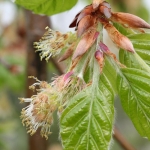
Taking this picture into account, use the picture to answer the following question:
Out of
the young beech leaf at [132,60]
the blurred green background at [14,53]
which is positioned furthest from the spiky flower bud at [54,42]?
the blurred green background at [14,53]

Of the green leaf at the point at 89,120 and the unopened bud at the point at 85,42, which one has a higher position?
the unopened bud at the point at 85,42

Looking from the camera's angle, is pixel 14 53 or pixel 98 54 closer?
pixel 98 54

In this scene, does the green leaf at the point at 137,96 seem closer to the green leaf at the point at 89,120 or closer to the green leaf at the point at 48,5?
the green leaf at the point at 89,120

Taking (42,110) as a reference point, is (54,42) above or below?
above

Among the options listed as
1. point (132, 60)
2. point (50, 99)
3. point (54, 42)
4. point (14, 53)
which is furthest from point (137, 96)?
point (14, 53)

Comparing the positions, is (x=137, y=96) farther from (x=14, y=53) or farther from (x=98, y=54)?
(x=14, y=53)

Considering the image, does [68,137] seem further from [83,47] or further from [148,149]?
[148,149]

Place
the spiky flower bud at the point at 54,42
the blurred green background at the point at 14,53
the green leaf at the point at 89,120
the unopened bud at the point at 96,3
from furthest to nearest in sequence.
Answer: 1. the blurred green background at the point at 14,53
2. the spiky flower bud at the point at 54,42
3. the unopened bud at the point at 96,3
4. the green leaf at the point at 89,120

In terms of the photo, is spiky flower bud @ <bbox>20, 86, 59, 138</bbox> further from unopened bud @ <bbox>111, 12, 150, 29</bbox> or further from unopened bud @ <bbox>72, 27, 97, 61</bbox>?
unopened bud @ <bbox>111, 12, 150, 29</bbox>
